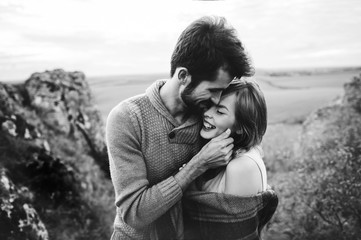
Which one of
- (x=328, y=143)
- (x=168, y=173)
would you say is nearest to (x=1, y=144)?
(x=168, y=173)

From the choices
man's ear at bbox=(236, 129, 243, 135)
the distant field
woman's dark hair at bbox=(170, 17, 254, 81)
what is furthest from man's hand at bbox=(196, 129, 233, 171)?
the distant field

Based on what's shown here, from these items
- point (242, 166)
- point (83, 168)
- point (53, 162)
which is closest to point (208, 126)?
point (242, 166)

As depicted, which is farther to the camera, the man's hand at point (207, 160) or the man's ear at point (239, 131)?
the man's ear at point (239, 131)

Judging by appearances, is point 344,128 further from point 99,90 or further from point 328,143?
point 99,90

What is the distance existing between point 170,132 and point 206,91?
40cm

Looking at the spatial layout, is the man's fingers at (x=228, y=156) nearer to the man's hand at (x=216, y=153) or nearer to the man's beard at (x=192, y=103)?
the man's hand at (x=216, y=153)

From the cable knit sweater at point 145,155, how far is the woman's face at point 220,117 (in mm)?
98

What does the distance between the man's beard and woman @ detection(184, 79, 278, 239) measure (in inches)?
2.3

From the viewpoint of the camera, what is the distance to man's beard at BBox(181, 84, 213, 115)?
2.79 m

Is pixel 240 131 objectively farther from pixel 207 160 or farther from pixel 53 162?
pixel 53 162

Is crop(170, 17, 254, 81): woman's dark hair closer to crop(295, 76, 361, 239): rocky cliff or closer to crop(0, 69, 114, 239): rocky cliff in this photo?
crop(0, 69, 114, 239): rocky cliff

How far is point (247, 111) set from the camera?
112 inches

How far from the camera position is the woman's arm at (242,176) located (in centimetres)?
278

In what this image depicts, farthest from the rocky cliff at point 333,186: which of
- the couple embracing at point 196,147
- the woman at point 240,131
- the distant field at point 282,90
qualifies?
the distant field at point 282,90
